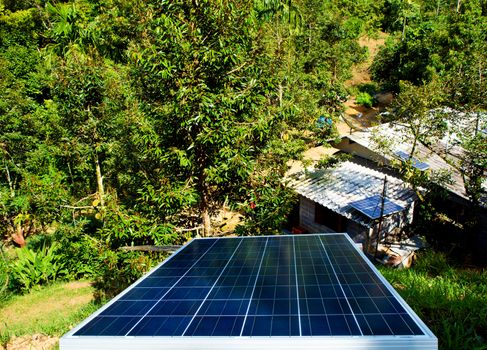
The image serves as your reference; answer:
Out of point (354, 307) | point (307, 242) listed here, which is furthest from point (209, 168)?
point (354, 307)

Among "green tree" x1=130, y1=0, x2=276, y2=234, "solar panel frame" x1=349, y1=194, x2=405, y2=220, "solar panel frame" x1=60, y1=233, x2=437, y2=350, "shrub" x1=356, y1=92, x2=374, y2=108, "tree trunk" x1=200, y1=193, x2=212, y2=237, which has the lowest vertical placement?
"solar panel frame" x1=349, y1=194, x2=405, y2=220

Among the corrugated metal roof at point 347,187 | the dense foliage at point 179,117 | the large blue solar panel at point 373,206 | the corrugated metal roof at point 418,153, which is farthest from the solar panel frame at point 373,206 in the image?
the dense foliage at point 179,117

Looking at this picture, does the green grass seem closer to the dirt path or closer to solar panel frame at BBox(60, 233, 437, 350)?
solar panel frame at BBox(60, 233, 437, 350)

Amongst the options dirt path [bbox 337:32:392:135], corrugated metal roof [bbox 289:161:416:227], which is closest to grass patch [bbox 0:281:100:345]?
corrugated metal roof [bbox 289:161:416:227]

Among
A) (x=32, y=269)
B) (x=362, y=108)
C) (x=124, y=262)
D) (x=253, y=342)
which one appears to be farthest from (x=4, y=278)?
(x=362, y=108)

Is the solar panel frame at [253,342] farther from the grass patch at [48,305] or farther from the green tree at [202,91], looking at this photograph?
the grass patch at [48,305]
